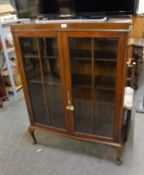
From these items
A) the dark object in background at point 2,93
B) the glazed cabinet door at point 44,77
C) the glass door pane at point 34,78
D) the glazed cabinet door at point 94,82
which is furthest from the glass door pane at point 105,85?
the dark object in background at point 2,93

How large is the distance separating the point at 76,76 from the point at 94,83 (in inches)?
6.1

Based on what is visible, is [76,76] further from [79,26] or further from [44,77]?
[79,26]

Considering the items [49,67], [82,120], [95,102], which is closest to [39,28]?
[49,67]

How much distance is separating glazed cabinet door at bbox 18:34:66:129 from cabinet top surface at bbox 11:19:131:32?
0.06 meters

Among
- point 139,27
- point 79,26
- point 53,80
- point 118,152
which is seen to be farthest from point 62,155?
point 139,27

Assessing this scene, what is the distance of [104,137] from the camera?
5.18 feet

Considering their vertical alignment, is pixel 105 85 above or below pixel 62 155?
above

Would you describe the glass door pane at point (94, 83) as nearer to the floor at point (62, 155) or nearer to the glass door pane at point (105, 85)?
the glass door pane at point (105, 85)

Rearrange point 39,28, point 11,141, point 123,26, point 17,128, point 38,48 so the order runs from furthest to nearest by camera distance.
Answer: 1. point 17,128
2. point 11,141
3. point 38,48
4. point 39,28
5. point 123,26

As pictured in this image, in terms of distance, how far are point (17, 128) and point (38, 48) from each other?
1.23 m

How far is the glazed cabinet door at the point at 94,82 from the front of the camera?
4.08 feet

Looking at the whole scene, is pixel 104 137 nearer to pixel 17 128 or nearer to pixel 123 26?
pixel 123 26

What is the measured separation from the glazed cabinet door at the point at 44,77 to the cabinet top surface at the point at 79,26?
0.21 feet

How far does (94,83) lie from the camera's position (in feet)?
4.58
